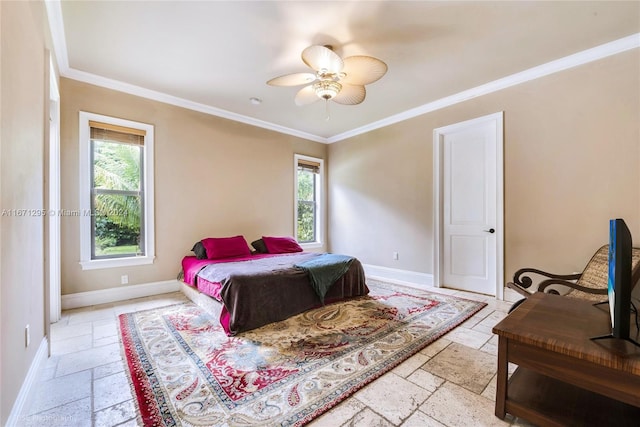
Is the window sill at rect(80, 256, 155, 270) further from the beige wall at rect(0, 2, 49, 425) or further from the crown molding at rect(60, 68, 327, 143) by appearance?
the crown molding at rect(60, 68, 327, 143)

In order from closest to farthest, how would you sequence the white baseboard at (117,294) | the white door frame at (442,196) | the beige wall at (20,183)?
the beige wall at (20,183), the white baseboard at (117,294), the white door frame at (442,196)

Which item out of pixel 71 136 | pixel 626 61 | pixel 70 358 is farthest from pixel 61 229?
pixel 626 61

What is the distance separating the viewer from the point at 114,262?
342 centimetres

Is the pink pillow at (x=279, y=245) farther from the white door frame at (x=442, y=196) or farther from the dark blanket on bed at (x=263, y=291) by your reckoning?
the white door frame at (x=442, y=196)

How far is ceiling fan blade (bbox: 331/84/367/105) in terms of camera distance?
2729mm

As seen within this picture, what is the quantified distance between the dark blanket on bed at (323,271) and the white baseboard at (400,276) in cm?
148

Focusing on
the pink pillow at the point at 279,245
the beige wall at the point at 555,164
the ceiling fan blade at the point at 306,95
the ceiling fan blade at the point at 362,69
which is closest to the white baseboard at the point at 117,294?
the pink pillow at the point at 279,245

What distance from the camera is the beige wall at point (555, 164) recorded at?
8.70 ft

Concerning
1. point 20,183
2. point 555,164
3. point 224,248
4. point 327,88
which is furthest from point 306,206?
point 20,183

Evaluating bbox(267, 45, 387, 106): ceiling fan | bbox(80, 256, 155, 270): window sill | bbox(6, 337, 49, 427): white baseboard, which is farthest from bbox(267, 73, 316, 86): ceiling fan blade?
bbox(80, 256, 155, 270): window sill

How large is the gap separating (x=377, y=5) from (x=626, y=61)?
254 cm

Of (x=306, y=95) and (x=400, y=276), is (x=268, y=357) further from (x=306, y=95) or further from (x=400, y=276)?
(x=400, y=276)

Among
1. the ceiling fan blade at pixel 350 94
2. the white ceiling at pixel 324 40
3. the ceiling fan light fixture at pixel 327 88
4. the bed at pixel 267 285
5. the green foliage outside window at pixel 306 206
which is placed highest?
the white ceiling at pixel 324 40

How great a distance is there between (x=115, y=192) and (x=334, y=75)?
3.09m
